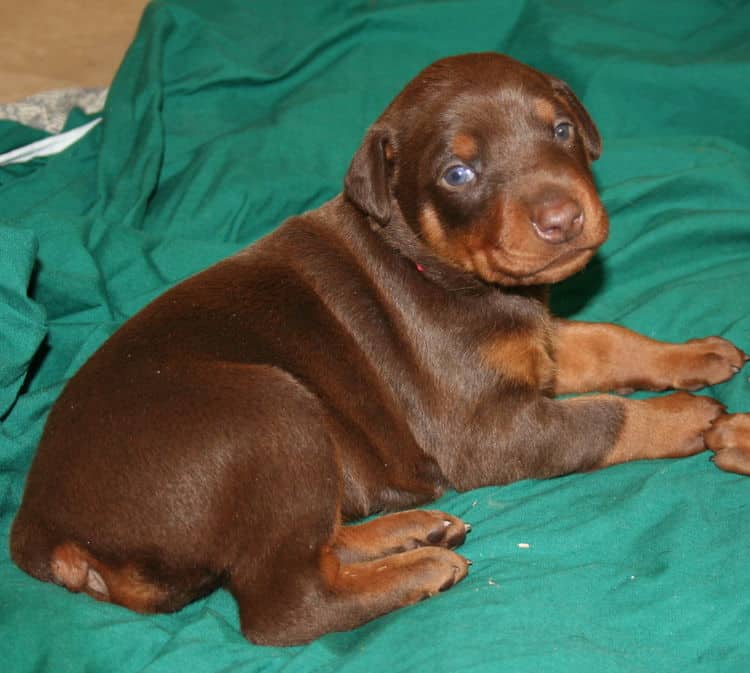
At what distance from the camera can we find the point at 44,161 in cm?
614

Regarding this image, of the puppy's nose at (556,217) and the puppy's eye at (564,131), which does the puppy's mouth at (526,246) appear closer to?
the puppy's nose at (556,217)

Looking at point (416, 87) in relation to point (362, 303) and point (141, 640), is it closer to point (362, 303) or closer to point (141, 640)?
point (362, 303)

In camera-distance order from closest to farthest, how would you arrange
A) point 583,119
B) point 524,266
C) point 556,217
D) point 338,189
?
point 556,217 → point 524,266 → point 583,119 → point 338,189

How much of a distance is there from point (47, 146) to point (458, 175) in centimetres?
375

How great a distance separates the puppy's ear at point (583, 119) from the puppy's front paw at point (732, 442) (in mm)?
1298

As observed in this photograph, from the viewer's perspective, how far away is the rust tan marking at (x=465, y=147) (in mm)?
3594

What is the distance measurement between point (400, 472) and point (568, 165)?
1.44 m

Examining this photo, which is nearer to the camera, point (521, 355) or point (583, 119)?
point (521, 355)

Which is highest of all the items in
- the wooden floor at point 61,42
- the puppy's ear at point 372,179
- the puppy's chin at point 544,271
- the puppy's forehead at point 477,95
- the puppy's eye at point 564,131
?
the puppy's forehead at point 477,95

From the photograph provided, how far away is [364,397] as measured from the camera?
391cm

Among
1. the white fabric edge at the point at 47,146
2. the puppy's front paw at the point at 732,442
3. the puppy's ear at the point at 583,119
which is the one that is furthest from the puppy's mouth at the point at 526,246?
the white fabric edge at the point at 47,146

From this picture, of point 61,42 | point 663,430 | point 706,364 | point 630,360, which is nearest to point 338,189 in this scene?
point 630,360

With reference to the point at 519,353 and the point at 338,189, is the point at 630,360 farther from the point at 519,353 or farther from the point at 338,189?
the point at 338,189

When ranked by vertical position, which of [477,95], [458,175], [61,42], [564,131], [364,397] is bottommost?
[61,42]
